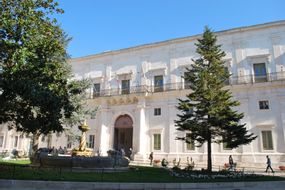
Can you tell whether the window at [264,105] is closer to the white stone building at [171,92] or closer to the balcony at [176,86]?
the white stone building at [171,92]

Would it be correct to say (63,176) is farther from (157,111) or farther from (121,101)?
(121,101)

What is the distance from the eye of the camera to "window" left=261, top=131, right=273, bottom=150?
2466 cm

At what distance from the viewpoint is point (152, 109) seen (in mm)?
30766

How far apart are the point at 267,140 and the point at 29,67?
71.3ft

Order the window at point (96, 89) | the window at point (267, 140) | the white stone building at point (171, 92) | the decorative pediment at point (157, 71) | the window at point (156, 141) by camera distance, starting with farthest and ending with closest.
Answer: the window at point (96, 89) → the decorative pediment at point (157, 71) → the window at point (156, 141) → the white stone building at point (171, 92) → the window at point (267, 140)

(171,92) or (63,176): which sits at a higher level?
(171,92)

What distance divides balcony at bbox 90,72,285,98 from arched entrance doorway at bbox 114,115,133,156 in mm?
3255

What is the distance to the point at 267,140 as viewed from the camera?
2488cm

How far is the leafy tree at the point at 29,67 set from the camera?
1240cm

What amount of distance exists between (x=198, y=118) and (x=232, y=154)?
994 centimetres

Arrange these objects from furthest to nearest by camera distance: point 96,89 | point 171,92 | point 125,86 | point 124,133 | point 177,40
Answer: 1. point 96,89
2. point 125,86
3. point 124,133
4. point 177,40
5. point 171,92

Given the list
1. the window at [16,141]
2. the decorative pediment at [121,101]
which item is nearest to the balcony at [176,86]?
the decorative pediment at [121,101]

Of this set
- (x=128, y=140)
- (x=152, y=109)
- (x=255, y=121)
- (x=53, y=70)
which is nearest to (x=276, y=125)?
(x=255, y=121)

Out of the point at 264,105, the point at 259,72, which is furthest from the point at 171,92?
the point at 264,105
